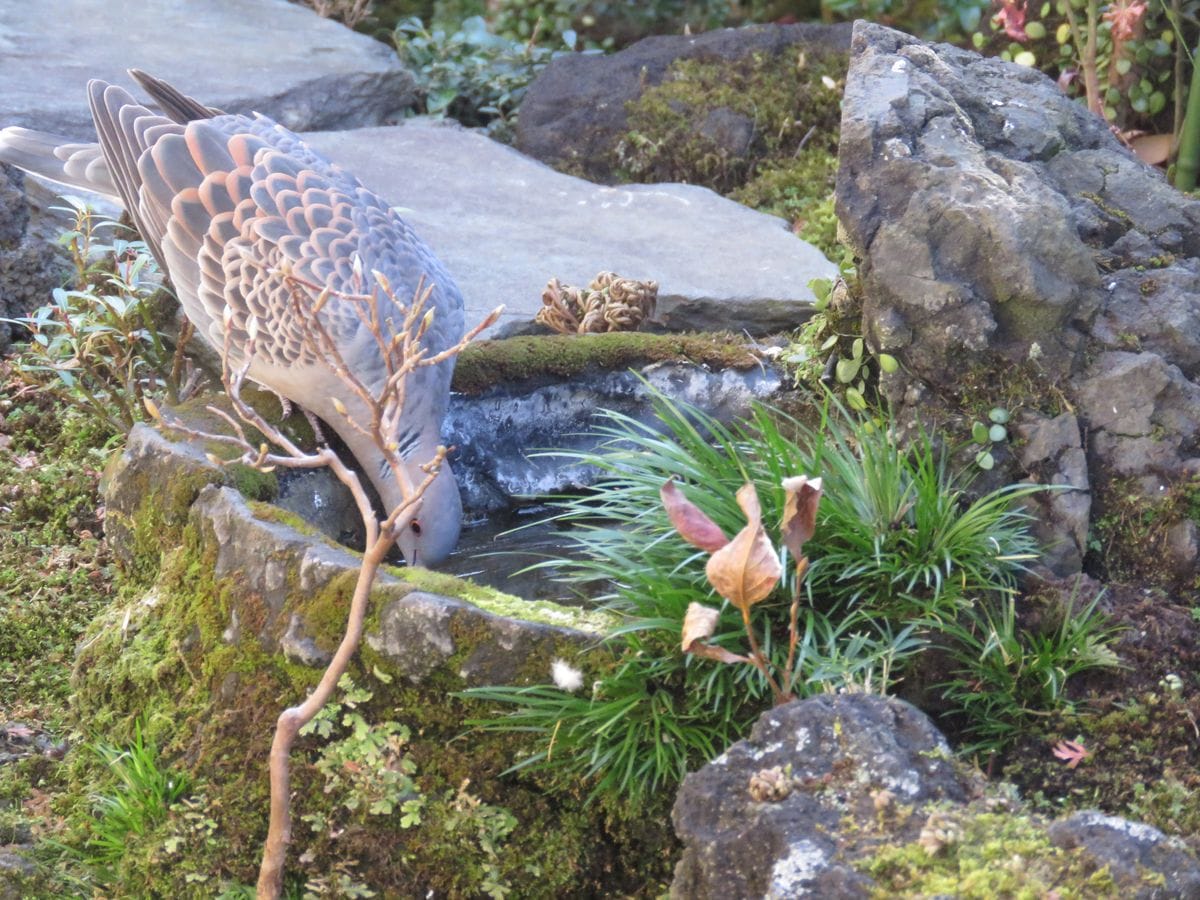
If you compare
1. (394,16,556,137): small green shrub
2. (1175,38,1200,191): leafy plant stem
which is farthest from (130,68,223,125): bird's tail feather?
(1175,38,1200,191): leafy plant stem

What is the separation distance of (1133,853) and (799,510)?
78 cm

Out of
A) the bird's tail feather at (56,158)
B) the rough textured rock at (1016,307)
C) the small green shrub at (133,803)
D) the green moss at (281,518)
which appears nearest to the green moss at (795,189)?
the rough textured rock at (1016,307)

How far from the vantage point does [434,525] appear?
3645mm

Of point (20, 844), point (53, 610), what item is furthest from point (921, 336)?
point (53, 610)

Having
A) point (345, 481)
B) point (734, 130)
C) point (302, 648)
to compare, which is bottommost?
point (302, 648)

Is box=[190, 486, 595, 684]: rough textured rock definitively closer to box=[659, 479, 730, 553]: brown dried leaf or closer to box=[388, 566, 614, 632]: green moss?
box=[388, 566, 614, 632]: green moss

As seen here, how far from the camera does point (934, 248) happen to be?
3.25 metres

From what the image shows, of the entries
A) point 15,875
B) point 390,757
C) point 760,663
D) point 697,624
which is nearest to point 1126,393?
point 760,663

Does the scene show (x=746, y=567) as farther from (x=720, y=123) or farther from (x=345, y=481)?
(x=720, y=123)

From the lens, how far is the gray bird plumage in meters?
3.66

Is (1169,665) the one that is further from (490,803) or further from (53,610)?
(53,610)

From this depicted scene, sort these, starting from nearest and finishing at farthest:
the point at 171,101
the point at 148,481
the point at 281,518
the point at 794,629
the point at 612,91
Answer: the point at 794,629 → the point at 281,518 → the point at 148,481 → the point at 171,101 → the point at 612,91

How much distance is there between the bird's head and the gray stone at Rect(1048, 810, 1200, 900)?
1.98 metres

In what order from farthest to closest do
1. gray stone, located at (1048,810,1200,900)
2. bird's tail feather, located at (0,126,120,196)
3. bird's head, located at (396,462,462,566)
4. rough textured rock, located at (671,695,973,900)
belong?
bird's tail feather, located at (0,126,120,196) → bird's head, located at (396,462,462,566) → rough textured rock, located at (671,695,973,900) → gray stone, located at (1048,810,1200,900)
